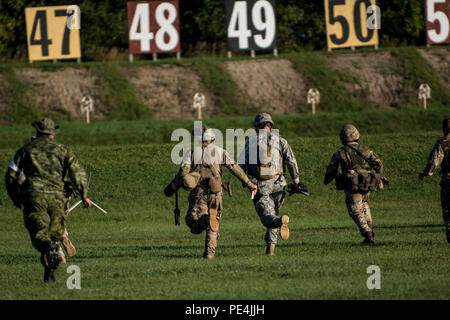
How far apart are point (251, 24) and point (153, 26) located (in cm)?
531

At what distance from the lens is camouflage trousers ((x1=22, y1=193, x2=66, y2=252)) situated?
11.2m

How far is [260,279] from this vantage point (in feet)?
35.8

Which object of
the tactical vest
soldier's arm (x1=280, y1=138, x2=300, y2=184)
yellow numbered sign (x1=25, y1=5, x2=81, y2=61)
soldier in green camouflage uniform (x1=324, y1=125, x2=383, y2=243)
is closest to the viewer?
soldier's arm (x1=280, y1=138, x2=300, y2=184)

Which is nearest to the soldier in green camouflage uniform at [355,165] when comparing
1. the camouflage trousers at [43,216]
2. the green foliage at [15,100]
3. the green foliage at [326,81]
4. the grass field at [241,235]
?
the grass field at [241,235]

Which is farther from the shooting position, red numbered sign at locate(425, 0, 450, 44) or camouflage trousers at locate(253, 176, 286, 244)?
red numbered sign at locate(425, 0, 450, 44)

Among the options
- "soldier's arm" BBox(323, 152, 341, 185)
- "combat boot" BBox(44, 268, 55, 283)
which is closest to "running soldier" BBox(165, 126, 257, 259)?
"soldier's arm" BBox(323, 152, 341, 185)

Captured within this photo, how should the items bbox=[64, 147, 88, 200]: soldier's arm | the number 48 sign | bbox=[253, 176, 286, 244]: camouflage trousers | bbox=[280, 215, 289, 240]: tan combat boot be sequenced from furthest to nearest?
1. the number 48 sign
2. bbox=[253, 176, 286, 244]: camouflage trousers
3. bbox=[280, 215, 289, 240]: tan combat boot
4. bbox=[64, 147, 88, 200]: soldier's arm

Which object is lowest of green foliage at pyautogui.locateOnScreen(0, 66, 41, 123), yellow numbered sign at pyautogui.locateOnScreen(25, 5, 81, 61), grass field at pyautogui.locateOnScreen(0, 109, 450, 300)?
grass field at pyautogui.locateOnScreen(0, 109, 450, 300)

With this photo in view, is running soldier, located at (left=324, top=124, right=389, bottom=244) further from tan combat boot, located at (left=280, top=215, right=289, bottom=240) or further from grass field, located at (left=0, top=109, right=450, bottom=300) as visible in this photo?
tan combat boot, located at (left=280, top=215, right=289, bottom=240)

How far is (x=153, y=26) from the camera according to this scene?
46.9 meters

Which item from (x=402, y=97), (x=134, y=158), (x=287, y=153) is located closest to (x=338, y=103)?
(x=402, y=97)

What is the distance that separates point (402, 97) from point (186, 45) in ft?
58.4

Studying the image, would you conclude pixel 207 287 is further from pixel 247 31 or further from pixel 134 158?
pixel 247 31

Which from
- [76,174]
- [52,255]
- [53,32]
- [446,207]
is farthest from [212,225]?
[53,32]
